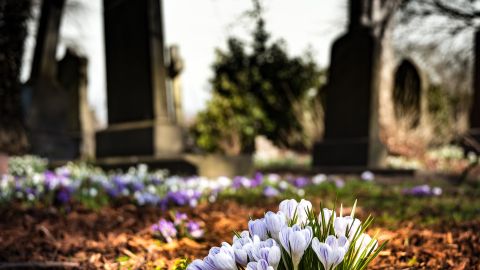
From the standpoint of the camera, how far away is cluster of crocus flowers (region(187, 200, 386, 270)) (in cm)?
137

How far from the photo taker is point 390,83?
15.2 metres

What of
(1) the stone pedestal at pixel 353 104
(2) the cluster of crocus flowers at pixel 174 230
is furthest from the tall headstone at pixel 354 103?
(2) the cluster of crocus flowers at pixel 174 230

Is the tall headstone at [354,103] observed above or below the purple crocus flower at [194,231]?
above

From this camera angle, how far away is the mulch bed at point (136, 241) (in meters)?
2.36

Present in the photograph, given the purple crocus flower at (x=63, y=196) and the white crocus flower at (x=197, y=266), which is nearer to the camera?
the white crocus flower at (x=197, y=266)

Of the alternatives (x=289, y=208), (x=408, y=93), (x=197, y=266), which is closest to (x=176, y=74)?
(x=408, y=93)

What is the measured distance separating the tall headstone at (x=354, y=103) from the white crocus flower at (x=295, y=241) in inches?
328

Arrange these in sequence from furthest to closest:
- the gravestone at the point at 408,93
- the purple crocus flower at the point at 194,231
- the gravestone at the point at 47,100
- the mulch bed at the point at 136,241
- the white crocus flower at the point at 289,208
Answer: the gravestone at the point at 408,93 → the gravestone at the point at 47,100 → the purple crocus flower at the point at 194,231 → the mulch bed at the point at 136,241 → the white crocus flower at the point at 289,208

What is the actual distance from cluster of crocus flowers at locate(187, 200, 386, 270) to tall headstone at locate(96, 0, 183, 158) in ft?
19.7

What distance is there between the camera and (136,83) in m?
7.80

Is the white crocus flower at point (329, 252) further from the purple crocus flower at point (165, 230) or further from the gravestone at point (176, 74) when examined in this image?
the gravestone at point (176, 74)

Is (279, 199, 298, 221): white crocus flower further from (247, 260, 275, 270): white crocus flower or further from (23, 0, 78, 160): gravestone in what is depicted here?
(23, 0, 78, 160): gravestone

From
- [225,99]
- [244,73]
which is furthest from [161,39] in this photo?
[244,73]

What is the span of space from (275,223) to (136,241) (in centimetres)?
139
